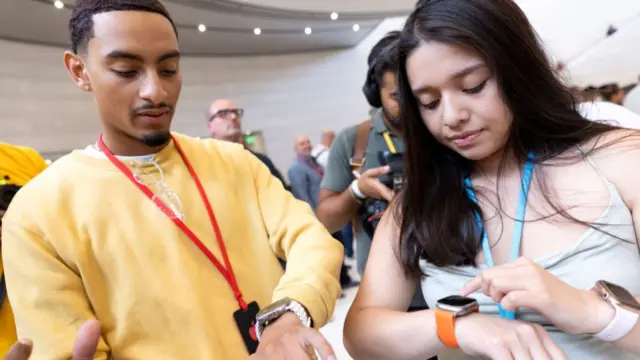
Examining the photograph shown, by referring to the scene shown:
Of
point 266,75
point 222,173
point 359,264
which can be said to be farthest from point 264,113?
point 222,173

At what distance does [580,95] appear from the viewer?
121 centimetres

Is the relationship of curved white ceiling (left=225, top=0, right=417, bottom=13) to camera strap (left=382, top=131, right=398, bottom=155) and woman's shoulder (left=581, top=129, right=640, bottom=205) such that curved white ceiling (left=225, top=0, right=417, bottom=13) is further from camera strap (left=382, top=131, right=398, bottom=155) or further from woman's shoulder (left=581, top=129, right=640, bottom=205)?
woman's shoulder (left=581, top=129, right=640, bottom=205)

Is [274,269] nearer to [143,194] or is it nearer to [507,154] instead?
[143,194]

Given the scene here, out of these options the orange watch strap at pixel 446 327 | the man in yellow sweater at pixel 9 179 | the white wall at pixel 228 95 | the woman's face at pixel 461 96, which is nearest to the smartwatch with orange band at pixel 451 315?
the orange watch strap at pixel 446 327

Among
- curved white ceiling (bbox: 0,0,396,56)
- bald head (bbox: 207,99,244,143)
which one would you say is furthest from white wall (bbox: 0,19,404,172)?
bald head (bbox: 207,99,244,143)

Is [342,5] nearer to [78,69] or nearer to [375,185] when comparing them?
[375,185]

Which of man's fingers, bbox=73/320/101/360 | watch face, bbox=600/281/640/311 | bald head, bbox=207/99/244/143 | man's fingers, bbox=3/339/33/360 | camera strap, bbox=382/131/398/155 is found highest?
bald head, bbox=207/99/244/143

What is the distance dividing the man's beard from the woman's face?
576mm

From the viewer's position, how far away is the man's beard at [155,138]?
990 mm

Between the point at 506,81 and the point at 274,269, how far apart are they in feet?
2.23

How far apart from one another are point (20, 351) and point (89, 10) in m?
0.71

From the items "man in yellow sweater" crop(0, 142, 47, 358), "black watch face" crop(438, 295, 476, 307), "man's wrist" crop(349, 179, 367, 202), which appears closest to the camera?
"black watch face" crop(438, 295, 476, 307)

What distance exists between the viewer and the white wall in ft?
18.7

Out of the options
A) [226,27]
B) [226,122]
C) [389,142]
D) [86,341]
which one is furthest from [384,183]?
[226,27]
